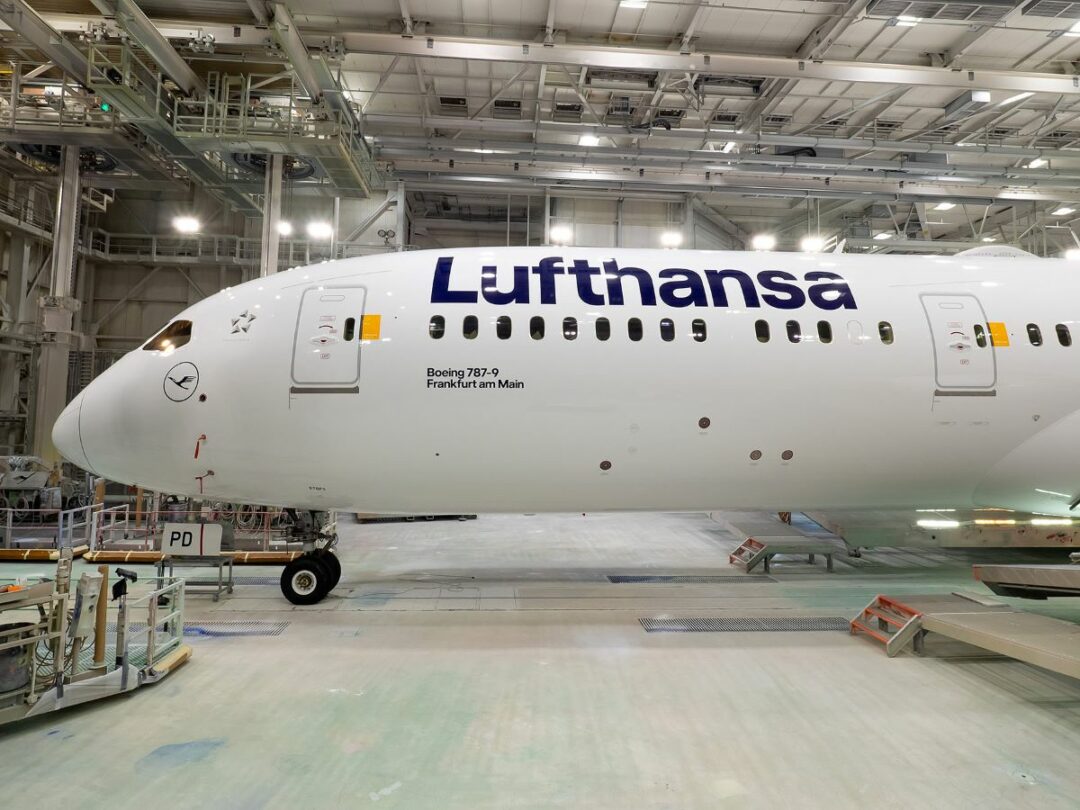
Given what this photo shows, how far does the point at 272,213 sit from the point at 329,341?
7.65 meters

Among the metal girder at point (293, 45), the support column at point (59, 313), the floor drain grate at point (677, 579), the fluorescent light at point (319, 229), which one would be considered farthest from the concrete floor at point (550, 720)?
the fluorescent light at point (319, 229)

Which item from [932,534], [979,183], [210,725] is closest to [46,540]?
[210,725]

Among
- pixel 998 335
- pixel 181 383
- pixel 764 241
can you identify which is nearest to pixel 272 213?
pixel 181 383

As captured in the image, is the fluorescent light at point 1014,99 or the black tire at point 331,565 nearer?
the black tire at point 331,565

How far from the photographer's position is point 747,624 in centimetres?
753

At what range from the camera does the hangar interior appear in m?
4.55

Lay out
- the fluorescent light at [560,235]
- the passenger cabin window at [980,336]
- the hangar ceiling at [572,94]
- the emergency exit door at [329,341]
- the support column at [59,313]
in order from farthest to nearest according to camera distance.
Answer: the fluorescent light at [560,235] → the support column at [59,313] → the hangar ceiling at [572,94] → the passenger cabin window at [980,336] → the emergency exit door at [329,341]

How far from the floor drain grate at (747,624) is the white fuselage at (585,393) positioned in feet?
5.06

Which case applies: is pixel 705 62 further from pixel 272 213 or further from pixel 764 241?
pixel 764 241

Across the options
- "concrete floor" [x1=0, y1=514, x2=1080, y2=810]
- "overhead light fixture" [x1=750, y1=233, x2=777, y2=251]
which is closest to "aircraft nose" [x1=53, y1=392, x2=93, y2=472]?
"concrete floor" [x1=0, y1=514, x2=1080, y2=810]

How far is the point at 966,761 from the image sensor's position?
449 centimetres

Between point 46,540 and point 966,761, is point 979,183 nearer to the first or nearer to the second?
point 966,761

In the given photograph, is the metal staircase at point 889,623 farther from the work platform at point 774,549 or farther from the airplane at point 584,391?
the work platform at point 774,549

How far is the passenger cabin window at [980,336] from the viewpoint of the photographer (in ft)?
26.3
